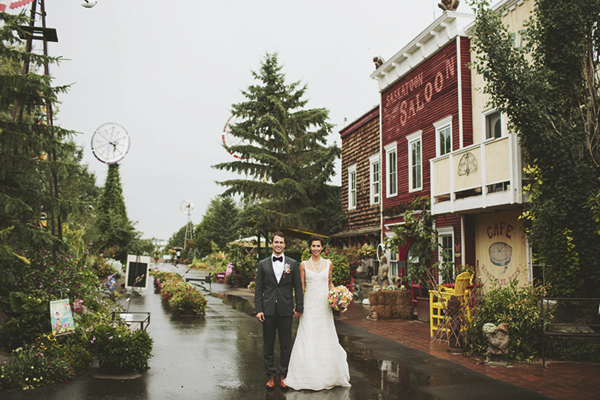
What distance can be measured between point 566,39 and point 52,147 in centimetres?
1016

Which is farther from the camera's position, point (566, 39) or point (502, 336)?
point (566, 39)

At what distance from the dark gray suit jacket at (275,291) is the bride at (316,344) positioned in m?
0.25

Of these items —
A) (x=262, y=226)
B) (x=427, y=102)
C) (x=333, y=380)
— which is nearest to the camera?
(x=333, y=380)

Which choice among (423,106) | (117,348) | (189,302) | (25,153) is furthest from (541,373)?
(423,106)

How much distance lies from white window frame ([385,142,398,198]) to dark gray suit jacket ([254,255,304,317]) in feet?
42.7

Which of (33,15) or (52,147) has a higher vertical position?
(33,15)

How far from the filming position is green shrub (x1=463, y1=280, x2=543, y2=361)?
8828 millimetres

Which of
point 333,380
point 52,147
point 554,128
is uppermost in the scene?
point 554,128

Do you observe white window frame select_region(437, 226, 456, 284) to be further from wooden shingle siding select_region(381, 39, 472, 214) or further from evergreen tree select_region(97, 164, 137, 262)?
evergreen tree select_region(97, 164, 137, 262)

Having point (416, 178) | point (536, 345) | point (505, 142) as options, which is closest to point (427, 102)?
point (416, 178)

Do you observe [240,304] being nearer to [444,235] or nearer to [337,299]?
[444,235]

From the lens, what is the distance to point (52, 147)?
348 inches

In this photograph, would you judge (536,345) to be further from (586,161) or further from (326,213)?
(326,213)

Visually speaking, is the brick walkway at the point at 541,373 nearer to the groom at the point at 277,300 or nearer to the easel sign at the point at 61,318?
the groom at the point at 277,300
